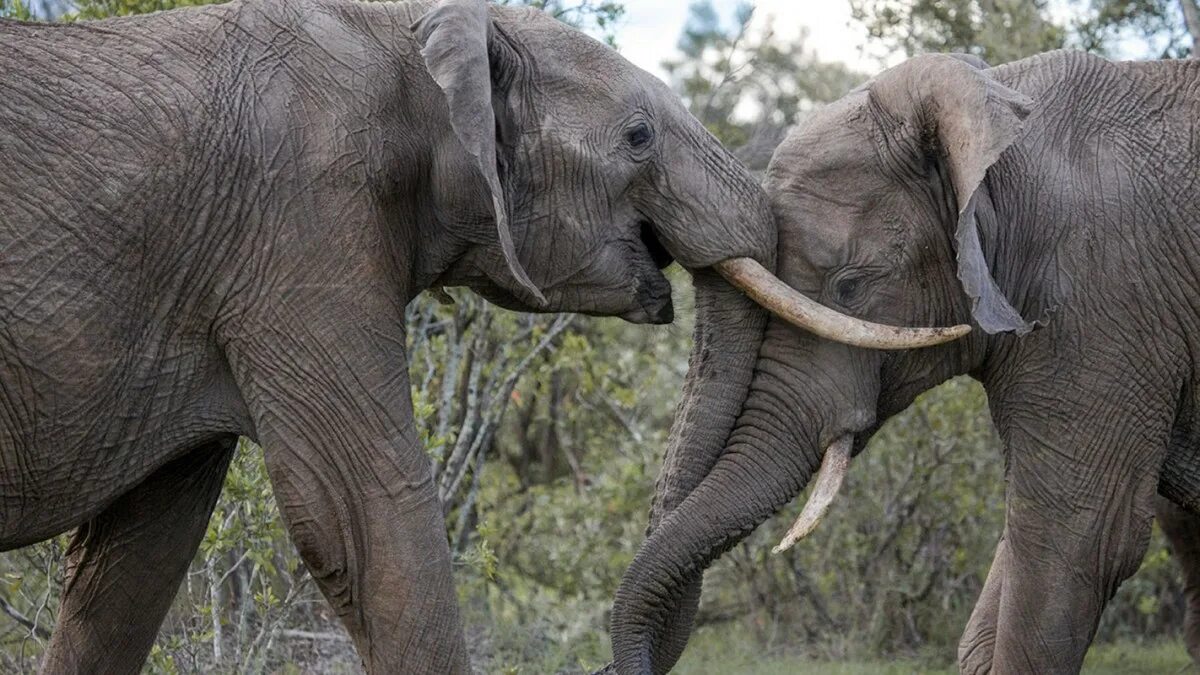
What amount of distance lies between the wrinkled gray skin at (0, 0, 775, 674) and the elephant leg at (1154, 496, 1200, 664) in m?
4.98

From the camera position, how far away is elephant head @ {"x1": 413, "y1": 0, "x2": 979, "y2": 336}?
5082 mm

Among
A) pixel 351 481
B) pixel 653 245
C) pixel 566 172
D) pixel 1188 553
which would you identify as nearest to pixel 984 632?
pixel 653 245

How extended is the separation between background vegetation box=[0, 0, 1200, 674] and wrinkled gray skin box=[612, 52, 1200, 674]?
2389 millimetres

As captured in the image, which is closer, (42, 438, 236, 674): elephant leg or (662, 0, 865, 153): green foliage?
(42, 438, 236, 674): elephant leg

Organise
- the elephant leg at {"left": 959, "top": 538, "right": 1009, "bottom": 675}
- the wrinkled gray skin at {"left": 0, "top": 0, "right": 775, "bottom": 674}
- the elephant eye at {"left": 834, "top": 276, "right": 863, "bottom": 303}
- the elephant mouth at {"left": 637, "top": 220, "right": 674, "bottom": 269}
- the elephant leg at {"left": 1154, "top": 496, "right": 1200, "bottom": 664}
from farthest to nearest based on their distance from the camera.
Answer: the elephant leg at {"left": 1154, "top": 496, "right": 1200, "bottom": 664} < the elephant leg at {"left": 959, "top": 538, "right": 1009, "bottom": 675} < the elephant eye at {"left": 834, "top": 276, "right": 863, "bottom": 303} < the elephant mouth at {"left": 637, "top": 220, "right": 674, "bottom": 269} < the wrinkled gray skin at {"left": 0, "top": 0, "right": 775, "bottom": 674}

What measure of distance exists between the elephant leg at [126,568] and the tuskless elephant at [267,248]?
0.97ft

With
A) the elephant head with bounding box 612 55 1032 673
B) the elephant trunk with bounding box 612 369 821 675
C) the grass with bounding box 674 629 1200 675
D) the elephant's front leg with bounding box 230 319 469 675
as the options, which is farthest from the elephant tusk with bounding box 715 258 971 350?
the grass with bounding box 674 629 1200 675

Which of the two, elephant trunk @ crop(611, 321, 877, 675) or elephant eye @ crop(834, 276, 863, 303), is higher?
elephant eye @ crop(834, 276, 863, 303)

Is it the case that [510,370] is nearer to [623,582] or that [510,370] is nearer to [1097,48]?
[623,582]

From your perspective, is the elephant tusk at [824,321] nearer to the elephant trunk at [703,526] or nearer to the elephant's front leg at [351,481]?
the elephant trunk at [703,526]

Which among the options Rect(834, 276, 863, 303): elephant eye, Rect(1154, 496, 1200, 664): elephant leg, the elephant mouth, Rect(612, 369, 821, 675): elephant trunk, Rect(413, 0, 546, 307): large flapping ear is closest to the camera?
Rect(413, 0, 546, 307): large flapping ear

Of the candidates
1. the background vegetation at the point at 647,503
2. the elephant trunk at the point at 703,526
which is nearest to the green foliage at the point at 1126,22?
the background vegetation at the point at 647,503

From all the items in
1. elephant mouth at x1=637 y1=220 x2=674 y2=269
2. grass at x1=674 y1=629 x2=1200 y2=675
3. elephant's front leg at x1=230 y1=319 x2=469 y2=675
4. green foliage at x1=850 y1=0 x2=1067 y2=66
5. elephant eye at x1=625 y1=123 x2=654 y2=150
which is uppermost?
green foliage at x1=850 y1=0 x2=1067 y2=66

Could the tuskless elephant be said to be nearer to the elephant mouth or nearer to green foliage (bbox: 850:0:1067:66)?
the elephant mouth
